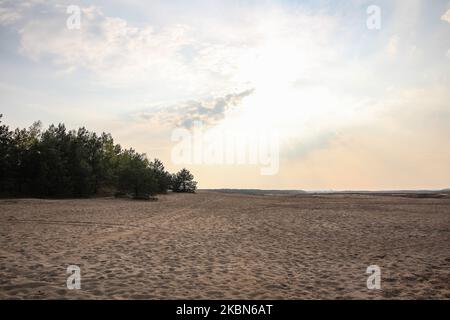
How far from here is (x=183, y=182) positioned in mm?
103438

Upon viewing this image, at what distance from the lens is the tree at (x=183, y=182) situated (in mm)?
103000

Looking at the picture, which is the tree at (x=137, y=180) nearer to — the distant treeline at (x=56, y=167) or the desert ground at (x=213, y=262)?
the distant treeline at (x=56, y=167)

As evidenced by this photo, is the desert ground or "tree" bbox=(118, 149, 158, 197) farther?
"tree" bbox=(118, 149, 158, 197)

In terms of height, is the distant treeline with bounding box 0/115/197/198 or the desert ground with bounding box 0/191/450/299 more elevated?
the distant treeline with bounding box 0/115/197/198

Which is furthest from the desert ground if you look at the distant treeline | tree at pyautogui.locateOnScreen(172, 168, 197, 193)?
tree at pyautogui.locateOnScreen(172, 168, 197, 193)

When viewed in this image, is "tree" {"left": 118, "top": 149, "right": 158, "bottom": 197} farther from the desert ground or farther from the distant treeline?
the desert ground

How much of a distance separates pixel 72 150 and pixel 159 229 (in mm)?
38112

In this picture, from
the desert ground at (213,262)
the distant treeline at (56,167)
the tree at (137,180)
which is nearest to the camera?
the desert ground at (213,262)

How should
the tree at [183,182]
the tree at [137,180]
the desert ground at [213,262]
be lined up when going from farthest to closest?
1. the tree at [183,182]
2. the tree at [137,180]
3. the desert ground at [213,262]

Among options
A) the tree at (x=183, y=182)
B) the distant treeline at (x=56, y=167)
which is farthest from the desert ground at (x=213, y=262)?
the tree at (x=183, y=182)

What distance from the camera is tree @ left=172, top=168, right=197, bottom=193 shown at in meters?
103

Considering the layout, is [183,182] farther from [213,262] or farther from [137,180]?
[213,262]
